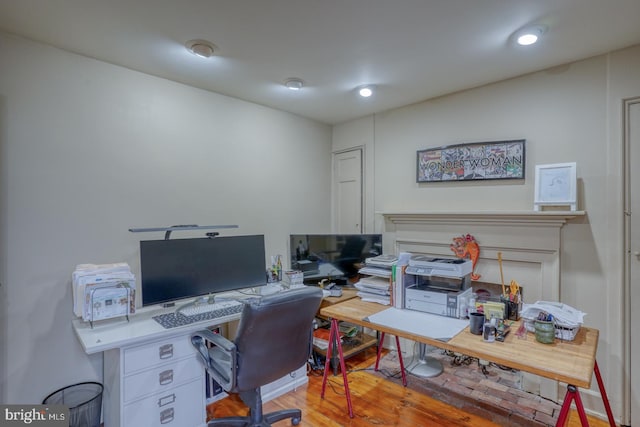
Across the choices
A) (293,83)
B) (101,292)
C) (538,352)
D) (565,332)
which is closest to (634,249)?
(565,332)

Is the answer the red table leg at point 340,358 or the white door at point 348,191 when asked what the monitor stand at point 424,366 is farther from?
the white door at point 348,191

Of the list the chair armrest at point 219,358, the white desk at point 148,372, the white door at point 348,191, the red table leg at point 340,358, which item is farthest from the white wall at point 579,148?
the white desk at point 148,372

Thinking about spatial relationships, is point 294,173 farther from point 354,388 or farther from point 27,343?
point 27,343

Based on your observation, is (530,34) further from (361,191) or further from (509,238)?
(361,191)

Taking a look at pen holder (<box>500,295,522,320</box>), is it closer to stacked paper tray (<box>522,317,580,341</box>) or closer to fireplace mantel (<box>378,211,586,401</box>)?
stacked paper tray (<box>522,317,580,341</box>)

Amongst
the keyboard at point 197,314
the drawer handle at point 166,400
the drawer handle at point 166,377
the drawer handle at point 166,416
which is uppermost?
the keyboard at point 197,314

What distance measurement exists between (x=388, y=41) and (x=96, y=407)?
2.91m

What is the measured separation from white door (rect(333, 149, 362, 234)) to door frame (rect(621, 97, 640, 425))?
2147 mm

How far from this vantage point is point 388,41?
2.02 metres

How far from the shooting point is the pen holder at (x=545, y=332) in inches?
68.6

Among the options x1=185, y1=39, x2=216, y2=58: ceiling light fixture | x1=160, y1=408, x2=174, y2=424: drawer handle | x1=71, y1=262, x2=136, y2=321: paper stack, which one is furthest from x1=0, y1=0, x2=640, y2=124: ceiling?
x1=160, y1=408, x2=174, y2=424: drawer handle

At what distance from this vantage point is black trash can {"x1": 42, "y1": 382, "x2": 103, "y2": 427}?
1954 millimetres

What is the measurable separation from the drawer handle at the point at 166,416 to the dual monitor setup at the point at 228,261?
24.9 inches

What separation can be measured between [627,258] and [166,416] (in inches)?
120
